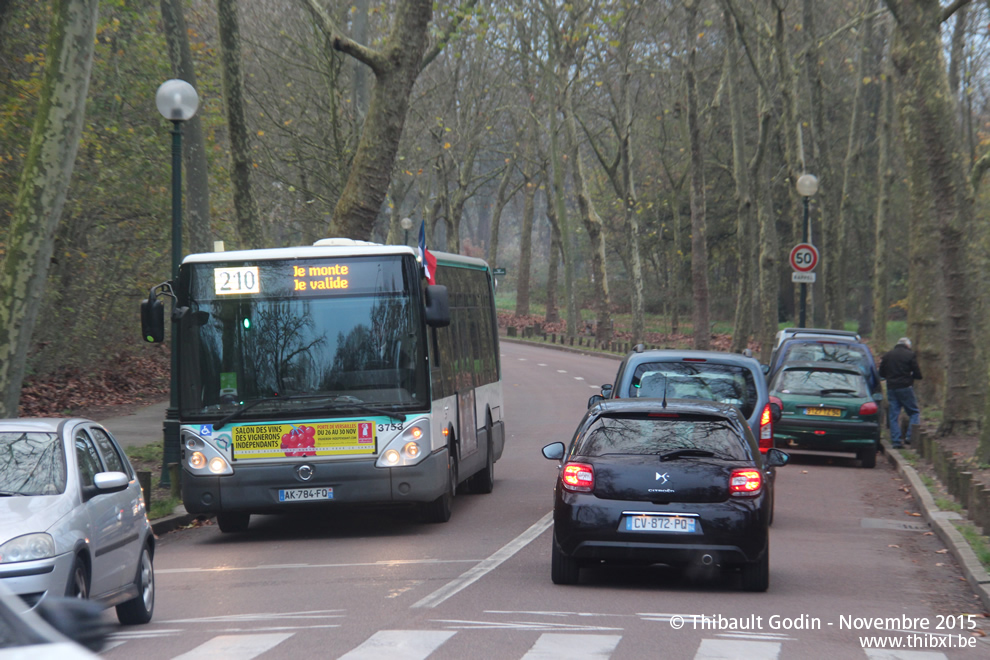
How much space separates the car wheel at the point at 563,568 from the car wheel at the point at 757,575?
1.26 meters

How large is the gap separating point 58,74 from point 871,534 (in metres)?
10.1

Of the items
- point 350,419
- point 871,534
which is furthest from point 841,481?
point 350,419

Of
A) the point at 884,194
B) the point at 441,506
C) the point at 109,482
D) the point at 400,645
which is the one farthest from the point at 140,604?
the point at 884,194

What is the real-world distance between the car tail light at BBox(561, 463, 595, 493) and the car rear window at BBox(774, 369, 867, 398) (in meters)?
11.3

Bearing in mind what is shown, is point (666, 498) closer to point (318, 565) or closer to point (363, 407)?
point (318, 565)

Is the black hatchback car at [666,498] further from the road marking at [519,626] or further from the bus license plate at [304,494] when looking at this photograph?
the bus license plate at [304,494]

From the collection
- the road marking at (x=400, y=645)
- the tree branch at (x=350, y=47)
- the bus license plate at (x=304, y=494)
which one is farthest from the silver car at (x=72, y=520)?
the tree branch at (x=350, y=47)

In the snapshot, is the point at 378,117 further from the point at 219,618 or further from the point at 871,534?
the point at 219,618

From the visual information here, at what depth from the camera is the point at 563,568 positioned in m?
9.73

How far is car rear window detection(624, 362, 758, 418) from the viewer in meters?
13.3

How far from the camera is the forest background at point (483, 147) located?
67.6 ft

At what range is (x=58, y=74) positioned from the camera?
46.6 ft

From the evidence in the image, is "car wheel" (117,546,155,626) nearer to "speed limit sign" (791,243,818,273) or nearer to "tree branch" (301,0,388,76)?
"tree branch" (301,0,388,76)

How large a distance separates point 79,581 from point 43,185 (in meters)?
7.65
